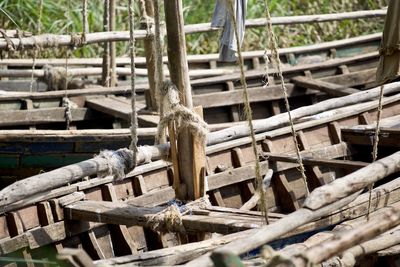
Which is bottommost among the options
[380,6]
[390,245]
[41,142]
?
[390,245]

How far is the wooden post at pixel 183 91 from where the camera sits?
17.2 feet

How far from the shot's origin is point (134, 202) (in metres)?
5.69

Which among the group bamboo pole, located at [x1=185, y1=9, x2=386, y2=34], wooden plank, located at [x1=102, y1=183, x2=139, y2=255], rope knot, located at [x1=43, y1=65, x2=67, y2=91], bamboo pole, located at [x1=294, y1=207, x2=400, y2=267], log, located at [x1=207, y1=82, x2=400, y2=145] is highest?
bamboo pole, located at [x1=185, y1=9, x2=386, y2=34]

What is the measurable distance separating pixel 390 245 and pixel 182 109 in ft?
4.75

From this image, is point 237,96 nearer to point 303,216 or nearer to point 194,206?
point 194,206

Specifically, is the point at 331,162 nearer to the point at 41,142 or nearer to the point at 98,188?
the point at 98,188

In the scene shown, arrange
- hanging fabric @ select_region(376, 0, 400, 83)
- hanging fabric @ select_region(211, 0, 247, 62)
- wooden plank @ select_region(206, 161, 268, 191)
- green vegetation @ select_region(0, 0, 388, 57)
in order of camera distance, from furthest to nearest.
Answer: green vegetation @ select_region(0, 0, 388, 57) → hanging fabric @ select_region(211, 0, 247, 62) → wooden plank @ select_region(206, 161, 268, 191) → hanging fabric @ select_region(376, 0, 400, 83)

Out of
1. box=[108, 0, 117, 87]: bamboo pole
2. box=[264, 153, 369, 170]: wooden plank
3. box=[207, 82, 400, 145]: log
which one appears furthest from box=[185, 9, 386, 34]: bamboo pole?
box=[264, 153, 369, 170]: wooden plank

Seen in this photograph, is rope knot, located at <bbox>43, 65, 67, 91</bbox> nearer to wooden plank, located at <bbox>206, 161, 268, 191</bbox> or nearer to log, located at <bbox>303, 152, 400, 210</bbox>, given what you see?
wooden plank, located at <bbox>206, 161, 268, 191</bbox>

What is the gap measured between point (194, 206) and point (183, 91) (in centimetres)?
68

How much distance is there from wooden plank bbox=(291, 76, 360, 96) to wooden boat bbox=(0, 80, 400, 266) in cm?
95

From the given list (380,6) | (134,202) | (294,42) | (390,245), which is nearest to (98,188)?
(134,202)

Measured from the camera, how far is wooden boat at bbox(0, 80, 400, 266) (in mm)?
4758

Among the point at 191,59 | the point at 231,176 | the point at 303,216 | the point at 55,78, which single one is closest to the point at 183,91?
the point at 231,176
